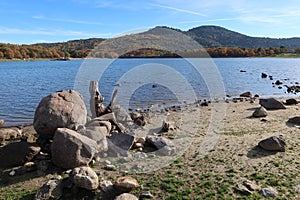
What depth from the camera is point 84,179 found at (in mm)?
9328

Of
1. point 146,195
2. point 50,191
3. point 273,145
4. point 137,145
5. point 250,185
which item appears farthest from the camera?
point 137,145

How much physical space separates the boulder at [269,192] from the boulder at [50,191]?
693 centimetres

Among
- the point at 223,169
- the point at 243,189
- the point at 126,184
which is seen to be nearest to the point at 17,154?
the point at 126,184

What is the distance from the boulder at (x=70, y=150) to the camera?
35.0ft

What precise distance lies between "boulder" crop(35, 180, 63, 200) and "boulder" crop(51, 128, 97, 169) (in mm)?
1308

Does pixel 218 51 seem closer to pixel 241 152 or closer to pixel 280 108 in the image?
pixel 280 108

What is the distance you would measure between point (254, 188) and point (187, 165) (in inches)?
114

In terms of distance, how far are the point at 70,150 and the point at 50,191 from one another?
74.5 inches

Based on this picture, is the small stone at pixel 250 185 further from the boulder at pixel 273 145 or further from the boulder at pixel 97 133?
the boulder at pixel 97 133

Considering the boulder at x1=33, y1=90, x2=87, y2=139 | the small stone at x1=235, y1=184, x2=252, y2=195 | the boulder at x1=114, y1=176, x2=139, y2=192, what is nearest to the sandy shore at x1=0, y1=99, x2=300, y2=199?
the small stone at x1=235, y1=184, x2=252, y2=195

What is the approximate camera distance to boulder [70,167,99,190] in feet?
30.6

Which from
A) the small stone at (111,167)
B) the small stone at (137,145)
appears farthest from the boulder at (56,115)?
the small stone at (137,145)

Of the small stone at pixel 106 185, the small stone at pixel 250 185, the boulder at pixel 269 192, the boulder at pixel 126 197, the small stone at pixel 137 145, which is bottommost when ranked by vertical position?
the boulder at pixel 269 192

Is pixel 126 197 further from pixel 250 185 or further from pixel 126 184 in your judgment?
pixel 250 185
